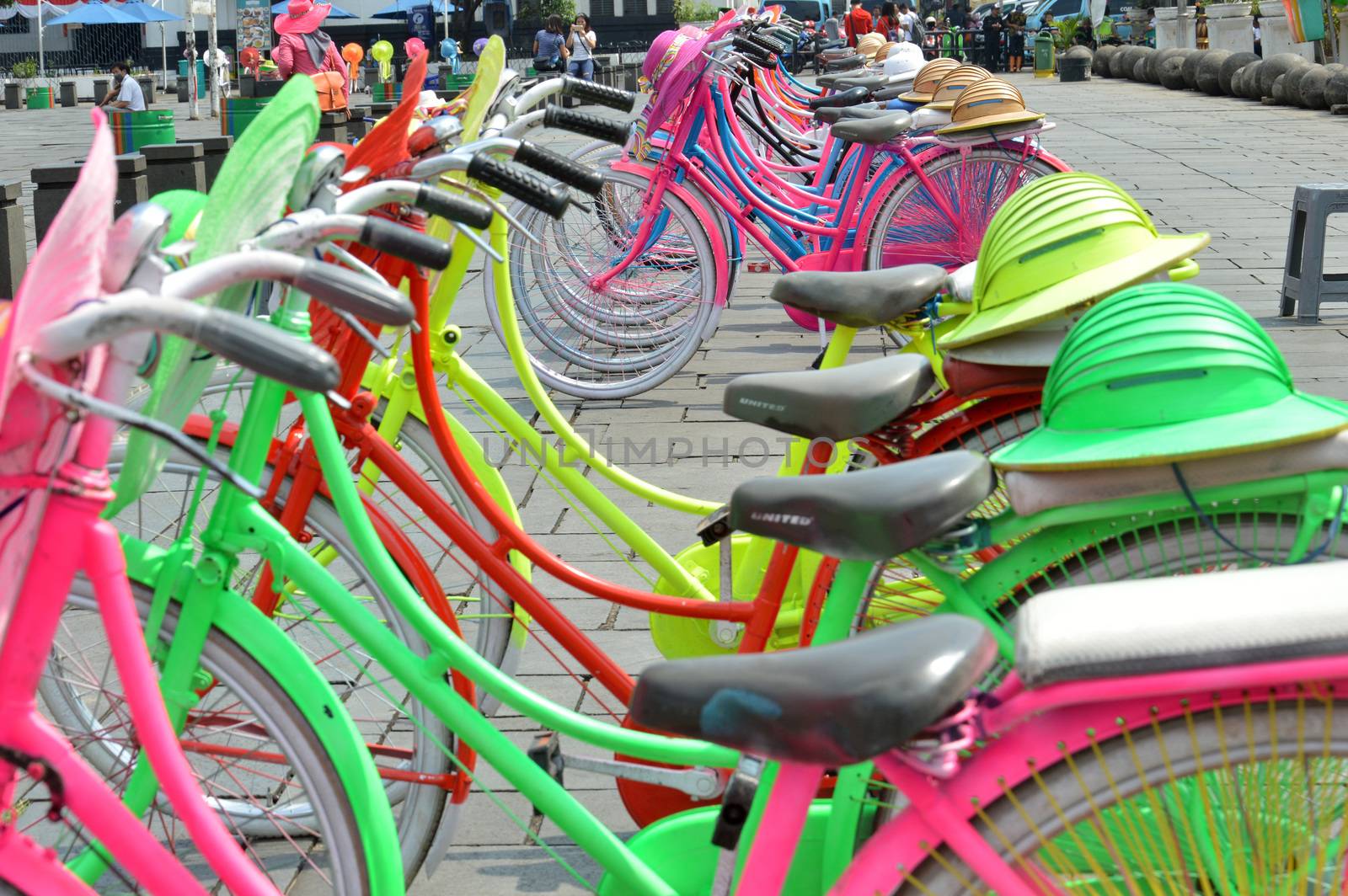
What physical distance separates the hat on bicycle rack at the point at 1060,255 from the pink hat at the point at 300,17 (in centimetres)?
673

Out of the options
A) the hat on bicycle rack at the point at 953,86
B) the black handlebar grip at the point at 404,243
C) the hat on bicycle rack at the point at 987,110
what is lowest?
the black handlebar grip at the point at 404,243

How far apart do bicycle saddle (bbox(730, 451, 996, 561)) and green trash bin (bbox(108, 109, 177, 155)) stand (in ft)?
31.1

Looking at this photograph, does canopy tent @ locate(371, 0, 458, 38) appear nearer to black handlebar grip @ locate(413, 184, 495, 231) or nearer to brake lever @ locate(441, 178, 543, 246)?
brake lever @ locate(441, 178, 543, 246)

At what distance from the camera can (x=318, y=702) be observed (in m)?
1.86

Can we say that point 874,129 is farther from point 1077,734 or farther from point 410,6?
point 410,6

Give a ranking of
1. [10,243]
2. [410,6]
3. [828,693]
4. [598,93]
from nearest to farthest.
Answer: [828,693], [598,93], [10,243], [410,6]

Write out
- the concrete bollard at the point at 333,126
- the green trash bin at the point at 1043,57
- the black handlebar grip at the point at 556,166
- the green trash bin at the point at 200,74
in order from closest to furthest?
the black handlebar grip at the point at 556,166
the concrete bollard at the point at 333,126
the green trash bin at the point at 1043,57
the green trash bin at the point at 200,74

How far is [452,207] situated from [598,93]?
1.08m

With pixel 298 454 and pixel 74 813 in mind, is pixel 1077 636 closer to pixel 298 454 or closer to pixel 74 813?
pixel 74 813

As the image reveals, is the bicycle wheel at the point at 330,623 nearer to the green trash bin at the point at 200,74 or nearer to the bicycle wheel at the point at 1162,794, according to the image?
the bicycle wheel at the point at 1162,794

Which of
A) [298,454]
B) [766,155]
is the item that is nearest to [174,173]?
[766,155]

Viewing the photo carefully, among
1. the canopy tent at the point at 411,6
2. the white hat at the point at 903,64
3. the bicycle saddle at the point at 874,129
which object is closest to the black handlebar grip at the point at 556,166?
the bicycle saddle at the point at 874,129

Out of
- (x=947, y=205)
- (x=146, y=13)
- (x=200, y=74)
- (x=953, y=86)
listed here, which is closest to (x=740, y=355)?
(x=947, y=205)

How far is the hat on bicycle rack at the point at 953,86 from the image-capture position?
20.5 ft
